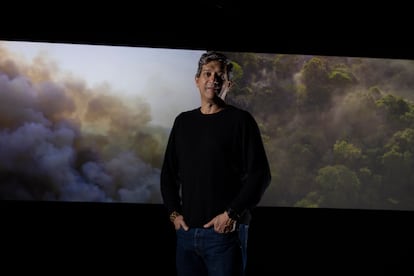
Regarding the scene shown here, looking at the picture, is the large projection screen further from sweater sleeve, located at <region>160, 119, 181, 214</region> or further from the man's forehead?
the man's forehead

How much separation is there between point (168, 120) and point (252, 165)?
7.43 ft

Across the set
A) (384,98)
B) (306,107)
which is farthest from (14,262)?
(384,98)

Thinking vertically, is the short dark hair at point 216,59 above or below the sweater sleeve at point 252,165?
above

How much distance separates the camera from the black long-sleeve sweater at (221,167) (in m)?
1.40

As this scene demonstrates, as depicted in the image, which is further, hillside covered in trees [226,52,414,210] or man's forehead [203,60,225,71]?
hillside covered in trees [226,52,414,210]

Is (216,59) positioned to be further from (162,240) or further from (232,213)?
(162,240)

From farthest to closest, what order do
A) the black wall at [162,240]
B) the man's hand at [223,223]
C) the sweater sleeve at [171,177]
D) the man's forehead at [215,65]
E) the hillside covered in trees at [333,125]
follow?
the hillside covered in trees at [333,125] → the black wall at [162,240] → the sweater sleeve at [171,177] → the man's forehead at [215,65] → the man's hand at [223,223]

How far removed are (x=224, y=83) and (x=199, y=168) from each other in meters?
0.28

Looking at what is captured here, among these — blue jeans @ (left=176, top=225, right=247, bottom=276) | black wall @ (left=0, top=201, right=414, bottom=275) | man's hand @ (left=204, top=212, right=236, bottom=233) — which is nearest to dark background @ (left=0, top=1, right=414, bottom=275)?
black wall @ (left=0, top=201, right=414, bottom=275)

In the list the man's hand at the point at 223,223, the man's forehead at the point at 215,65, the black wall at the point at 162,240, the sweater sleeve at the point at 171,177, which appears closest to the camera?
the man's hand at the point at 223,223

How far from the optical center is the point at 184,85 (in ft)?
11.9

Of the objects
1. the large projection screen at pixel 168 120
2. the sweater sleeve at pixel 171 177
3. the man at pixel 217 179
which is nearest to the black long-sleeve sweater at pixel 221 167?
the man at pixel 217 179

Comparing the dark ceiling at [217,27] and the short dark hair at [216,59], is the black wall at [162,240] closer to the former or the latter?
the dark ceiling at [217,27]

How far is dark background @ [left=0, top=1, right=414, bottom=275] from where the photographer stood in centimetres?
355
